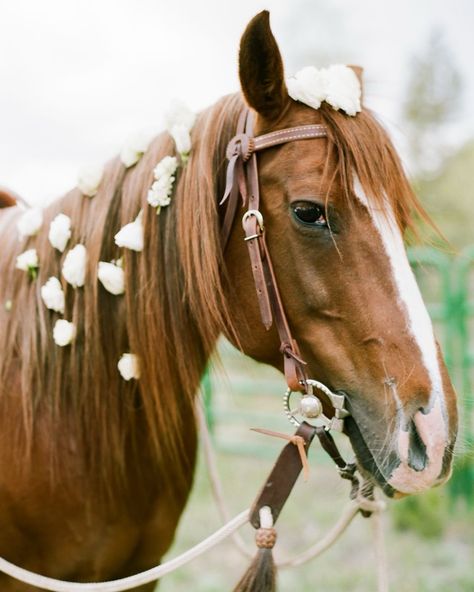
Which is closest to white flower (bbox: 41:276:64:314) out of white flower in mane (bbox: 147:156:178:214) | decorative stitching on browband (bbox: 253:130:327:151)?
white flower in mane (bbox: 147:156:178:214)

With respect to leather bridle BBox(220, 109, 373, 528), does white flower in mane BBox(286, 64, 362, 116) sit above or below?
above

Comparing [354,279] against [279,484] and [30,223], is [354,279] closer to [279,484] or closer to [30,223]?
[279,484]

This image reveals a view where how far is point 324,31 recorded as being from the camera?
21.2m

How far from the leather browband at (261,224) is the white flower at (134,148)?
0.38 metres

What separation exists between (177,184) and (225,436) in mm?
6608

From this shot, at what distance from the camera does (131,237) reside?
1835mm

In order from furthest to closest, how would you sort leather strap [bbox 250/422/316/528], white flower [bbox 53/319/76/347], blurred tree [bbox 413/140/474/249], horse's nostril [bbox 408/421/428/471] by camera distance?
1. blurred tree [bbox 413/140/474/249]
2. white flower [bbox 53/319/76/347]
3. leather strap [bbox 250/422/316/528]
4. horse's nostril [bbox 408/421/428/471]

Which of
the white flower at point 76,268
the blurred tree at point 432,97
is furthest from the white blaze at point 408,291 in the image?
the blurred tree at point 432,97

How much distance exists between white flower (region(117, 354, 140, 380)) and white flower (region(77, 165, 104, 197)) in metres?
0.53

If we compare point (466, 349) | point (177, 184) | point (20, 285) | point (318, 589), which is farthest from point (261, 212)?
point (466, 349)

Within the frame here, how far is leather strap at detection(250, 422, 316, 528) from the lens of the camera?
176 centimetres

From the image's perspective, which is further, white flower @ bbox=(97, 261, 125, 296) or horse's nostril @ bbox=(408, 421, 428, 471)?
white flower @ bbox=(97, 261, 125, 296)

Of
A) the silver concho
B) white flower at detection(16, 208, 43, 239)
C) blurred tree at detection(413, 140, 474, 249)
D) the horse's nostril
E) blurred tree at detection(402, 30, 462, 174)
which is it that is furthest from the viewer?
blurred tree at detection(402, 30, 462, 174)

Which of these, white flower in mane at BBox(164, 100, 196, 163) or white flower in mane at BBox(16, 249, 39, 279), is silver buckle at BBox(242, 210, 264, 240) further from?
white flower in mane at BBox(16, 249, 39, 279)
